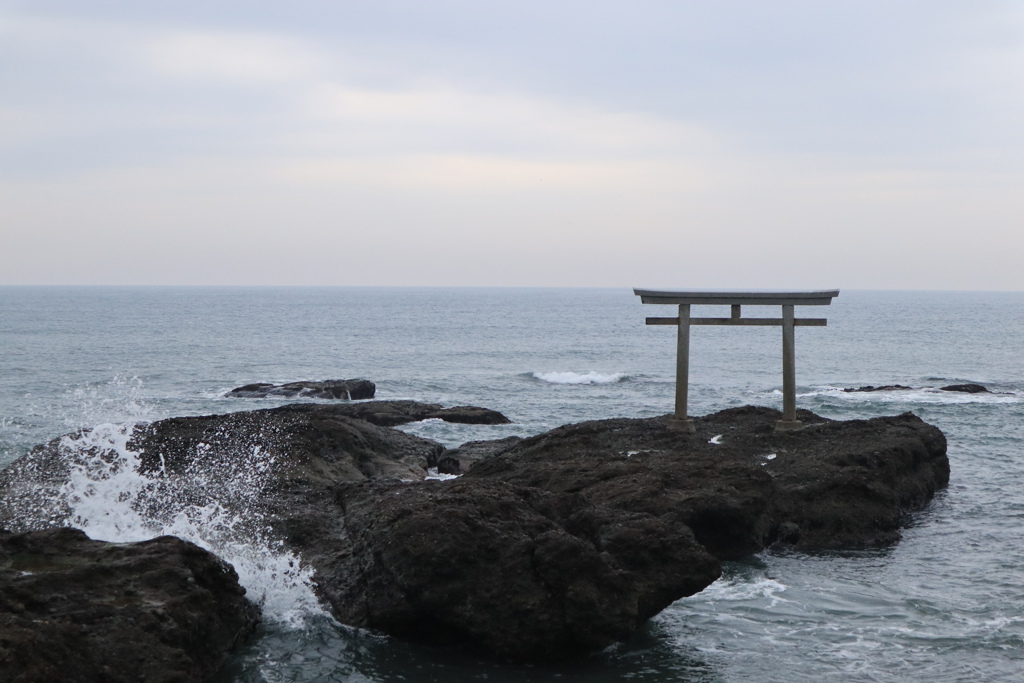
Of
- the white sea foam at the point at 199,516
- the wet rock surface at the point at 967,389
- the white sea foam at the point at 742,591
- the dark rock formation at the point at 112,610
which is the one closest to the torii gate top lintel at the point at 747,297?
the white sea foam at the point at 742,591

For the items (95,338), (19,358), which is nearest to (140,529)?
(19,358)

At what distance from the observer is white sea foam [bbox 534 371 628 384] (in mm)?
43500

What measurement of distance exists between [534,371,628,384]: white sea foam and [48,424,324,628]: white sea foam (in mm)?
30557

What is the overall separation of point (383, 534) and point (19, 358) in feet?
160

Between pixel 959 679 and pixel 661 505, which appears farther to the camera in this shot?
pixel 661 505

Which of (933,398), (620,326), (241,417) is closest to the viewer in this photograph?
(241,417)

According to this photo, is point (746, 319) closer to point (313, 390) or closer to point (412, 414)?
point (412, 414)

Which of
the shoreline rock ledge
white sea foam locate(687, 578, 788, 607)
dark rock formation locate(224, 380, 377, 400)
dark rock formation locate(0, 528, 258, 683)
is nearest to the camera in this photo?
dark rock formation locate(0, 528, 258, 683)

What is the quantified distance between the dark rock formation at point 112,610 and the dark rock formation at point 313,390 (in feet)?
78.6

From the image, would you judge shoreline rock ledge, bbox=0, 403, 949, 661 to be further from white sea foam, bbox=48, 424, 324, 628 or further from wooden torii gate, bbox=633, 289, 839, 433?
wooden torii gate, bbox=633, 289, 839, 433

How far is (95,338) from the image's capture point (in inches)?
2680

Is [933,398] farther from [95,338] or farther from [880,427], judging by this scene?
[95,338]

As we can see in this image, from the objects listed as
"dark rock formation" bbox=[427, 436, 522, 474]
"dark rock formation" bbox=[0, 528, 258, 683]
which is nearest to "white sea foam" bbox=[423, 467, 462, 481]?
"dark rock formation" bbox=[427, 436, 522, 474]

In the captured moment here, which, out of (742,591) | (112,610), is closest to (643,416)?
(742,591)
